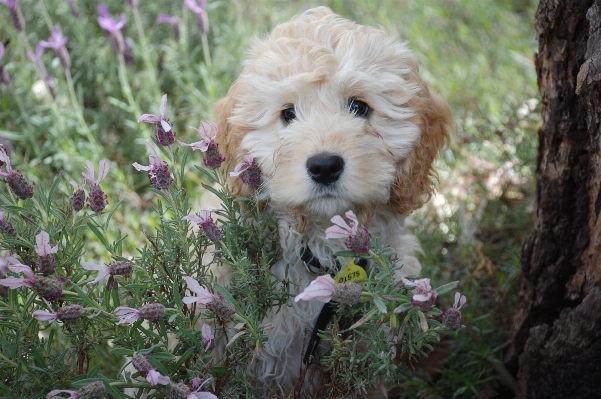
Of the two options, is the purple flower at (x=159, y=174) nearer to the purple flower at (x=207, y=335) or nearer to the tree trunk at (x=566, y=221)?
the purple flower at (x=207, y=335)

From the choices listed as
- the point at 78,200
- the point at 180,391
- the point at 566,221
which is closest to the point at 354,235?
the point at 180,391

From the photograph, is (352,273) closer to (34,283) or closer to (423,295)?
(423,295)

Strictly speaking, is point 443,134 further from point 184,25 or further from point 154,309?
point 184,25

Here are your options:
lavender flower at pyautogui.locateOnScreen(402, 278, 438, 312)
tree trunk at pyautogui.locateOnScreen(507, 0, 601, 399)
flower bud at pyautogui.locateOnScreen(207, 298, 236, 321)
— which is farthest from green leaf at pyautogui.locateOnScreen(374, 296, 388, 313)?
tree trunk at pyautogui.locateOnScreen(507, 0, 601, 399)

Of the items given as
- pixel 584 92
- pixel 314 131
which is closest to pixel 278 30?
pixel 314 131

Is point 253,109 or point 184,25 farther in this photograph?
point 184,25

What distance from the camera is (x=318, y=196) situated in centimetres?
214

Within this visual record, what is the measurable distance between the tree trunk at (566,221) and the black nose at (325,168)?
833 millimetres

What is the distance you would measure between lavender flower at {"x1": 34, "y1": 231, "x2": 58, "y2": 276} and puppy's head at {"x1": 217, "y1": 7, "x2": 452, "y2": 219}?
29.0 inches

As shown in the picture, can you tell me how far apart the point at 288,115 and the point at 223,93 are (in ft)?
6.93

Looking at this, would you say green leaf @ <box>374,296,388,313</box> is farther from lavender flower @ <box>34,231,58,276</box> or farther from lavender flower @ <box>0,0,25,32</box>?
lavender flower @ <box>0,0,25,32</box>

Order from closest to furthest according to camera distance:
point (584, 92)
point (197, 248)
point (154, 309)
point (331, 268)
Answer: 1. point (154, 309)
2. point (197, 248)
3. point (584, 92)
4. point (331, 268)

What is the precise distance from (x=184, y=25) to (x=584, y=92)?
2574 millimetres

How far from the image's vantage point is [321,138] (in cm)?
217
